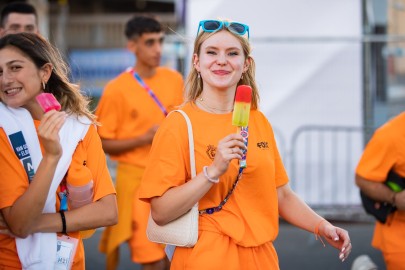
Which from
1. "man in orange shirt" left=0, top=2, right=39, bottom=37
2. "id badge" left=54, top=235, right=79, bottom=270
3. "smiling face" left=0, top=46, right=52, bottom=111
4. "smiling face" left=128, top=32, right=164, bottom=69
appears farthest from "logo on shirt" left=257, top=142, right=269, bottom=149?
"smiling face" left=128, top=32, right=164, bottom=69

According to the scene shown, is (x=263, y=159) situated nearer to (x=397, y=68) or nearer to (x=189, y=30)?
(x=189, y=30)

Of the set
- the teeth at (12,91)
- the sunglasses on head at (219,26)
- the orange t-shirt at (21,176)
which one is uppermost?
the sunglasses on head at (219,26)

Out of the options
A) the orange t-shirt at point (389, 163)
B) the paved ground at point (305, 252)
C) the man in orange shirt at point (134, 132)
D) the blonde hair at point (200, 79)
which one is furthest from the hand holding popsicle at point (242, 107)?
the paved ground at point (305, 252)

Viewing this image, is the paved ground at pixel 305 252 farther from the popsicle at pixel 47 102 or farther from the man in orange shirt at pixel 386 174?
the popsicle at pixel 47 102

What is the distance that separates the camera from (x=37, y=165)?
388 centimetres

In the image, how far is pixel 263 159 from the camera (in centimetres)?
406

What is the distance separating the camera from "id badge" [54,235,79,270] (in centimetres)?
390

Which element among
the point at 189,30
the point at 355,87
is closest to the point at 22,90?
the point at 189,30

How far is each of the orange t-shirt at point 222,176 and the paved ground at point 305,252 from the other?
14.9 feet

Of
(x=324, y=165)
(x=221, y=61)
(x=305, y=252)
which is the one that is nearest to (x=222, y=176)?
(x=221, y=61)

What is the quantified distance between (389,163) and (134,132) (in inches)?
95.5

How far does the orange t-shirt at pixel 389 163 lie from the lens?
5168 mm

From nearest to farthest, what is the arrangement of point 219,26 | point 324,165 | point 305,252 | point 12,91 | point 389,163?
point 12,91 → point 219,26 → point 389,163 → point 305,252 → point 324,165

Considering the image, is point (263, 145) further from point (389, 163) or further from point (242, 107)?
point (389, 163)
